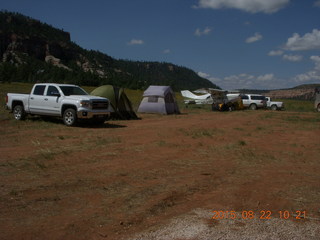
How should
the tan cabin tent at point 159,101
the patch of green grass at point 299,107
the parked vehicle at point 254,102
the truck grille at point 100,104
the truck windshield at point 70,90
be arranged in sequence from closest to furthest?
1. the truck grille at point 100,104
2. the truck windshield at point 70,90
3. the tan cabin tent at point 159,101
4. the parked vehicle at point 254,102
5. the patch of green grass at point 299,107

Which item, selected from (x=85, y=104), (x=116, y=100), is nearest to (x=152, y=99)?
(x=116, y=100)

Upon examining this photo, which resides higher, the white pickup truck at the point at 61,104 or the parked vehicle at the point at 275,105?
the white pickup truck at the point at 61,104

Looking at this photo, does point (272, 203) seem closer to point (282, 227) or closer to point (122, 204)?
point (282, 227)

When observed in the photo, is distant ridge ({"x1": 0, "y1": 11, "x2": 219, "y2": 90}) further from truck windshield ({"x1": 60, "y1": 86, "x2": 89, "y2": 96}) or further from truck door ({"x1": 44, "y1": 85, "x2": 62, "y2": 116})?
truck door ({"x1": 44, "y1": 85, "x2": 62, "y2": 116})

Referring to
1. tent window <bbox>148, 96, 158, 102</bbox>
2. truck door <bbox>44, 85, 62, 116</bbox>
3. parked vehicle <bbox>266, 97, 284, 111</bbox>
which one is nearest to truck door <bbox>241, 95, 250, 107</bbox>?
parked vehicle <bbox>266, 97, 284, 111</bbox>

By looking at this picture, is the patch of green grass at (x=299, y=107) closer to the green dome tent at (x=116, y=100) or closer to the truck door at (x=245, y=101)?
the truck door at (x=245, y=101)

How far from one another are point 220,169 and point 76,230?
381cm

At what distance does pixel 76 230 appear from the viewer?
3736mm

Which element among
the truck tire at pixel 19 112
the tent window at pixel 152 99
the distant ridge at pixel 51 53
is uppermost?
the distant ridge at pixel 51 53

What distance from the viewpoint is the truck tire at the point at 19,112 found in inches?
582

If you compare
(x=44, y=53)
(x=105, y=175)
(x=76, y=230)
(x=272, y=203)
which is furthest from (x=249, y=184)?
(x=44, y=53)

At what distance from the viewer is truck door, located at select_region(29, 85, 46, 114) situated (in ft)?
46.2
